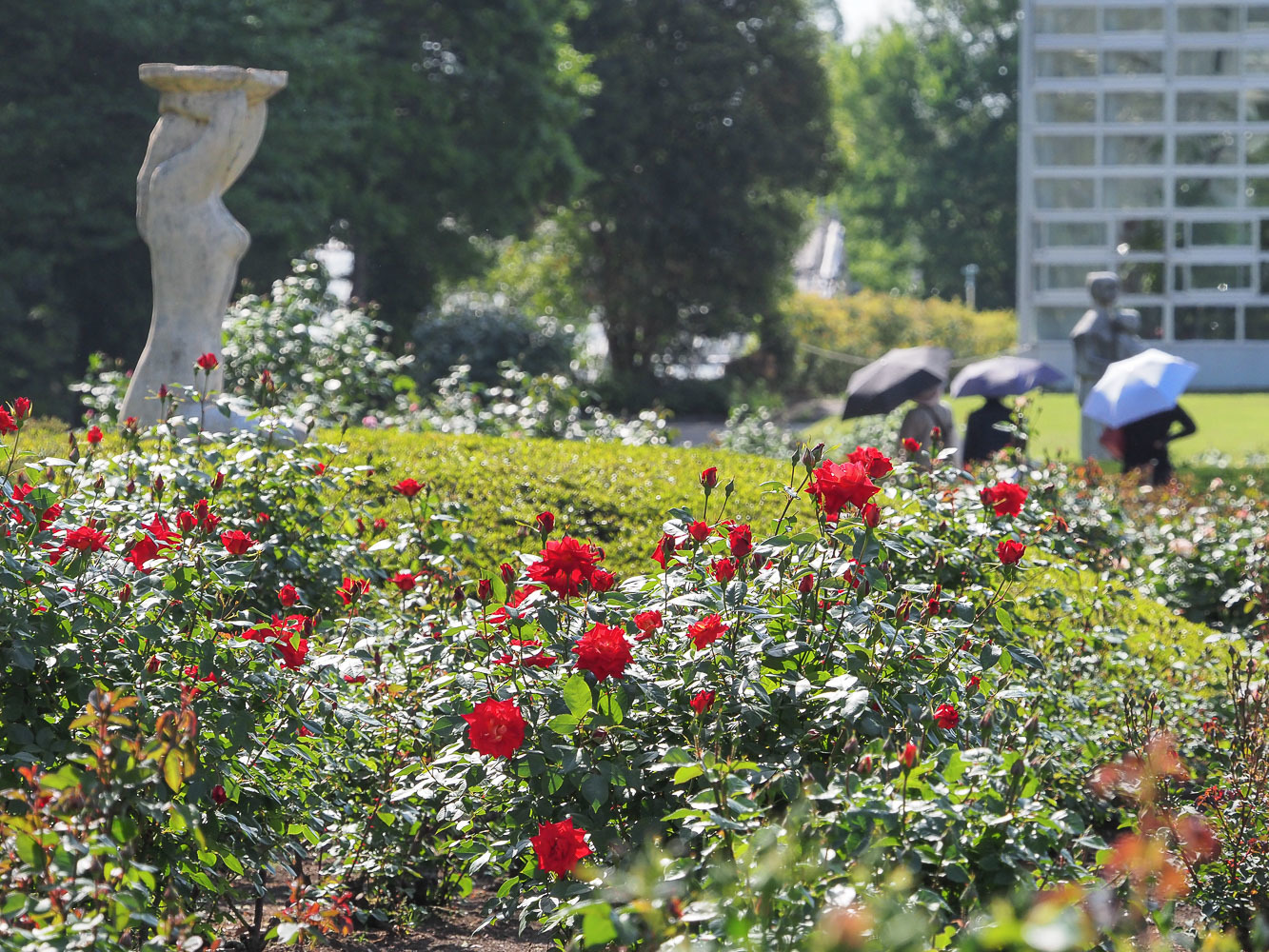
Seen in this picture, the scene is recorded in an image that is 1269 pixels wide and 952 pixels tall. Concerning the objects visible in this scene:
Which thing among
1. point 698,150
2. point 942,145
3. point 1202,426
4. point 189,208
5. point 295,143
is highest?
point 942,145

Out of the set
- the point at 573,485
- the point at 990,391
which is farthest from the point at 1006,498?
the point at 990,391

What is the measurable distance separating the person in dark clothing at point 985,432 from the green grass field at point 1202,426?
10.7 feet

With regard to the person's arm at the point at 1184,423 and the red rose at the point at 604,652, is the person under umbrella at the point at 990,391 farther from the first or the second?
the red rose at the point at 604,652

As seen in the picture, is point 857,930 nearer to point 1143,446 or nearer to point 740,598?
point 740,598

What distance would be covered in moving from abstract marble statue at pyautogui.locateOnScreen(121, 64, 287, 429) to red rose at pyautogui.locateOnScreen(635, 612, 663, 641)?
494 centimetres

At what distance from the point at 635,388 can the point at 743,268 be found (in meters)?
2.90

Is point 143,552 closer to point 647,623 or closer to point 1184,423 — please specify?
point 647,623

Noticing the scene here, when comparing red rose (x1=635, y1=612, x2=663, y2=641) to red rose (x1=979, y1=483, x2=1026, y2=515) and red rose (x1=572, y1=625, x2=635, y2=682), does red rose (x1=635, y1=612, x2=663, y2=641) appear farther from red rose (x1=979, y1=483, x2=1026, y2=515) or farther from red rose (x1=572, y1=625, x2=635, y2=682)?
red rose (x1=979, y1=483, x2=1026, y2=515)

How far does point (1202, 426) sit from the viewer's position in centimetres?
1905

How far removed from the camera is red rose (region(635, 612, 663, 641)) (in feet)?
8.18

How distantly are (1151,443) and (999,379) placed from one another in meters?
1.11

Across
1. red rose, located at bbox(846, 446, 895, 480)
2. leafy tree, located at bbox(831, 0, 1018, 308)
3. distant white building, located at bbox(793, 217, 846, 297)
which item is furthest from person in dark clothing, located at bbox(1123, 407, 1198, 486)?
distant white building, located at bbox(793, 217, 846, 297)

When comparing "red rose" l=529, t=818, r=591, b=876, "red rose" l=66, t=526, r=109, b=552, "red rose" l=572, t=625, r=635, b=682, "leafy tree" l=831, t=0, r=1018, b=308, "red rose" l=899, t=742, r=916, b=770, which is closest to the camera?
"red rose" l=899, t=742, r=916, b=770

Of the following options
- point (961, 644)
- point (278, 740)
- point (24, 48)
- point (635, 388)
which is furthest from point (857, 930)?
point (635, 388)
